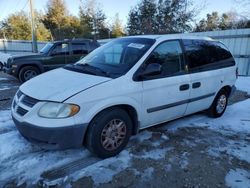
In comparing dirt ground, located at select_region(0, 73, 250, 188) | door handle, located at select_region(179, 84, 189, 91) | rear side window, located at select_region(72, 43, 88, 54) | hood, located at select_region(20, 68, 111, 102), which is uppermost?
rear side window, located at select_region(72, 43, 88, 54)

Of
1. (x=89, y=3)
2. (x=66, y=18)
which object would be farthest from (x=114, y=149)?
(x=66, y=18)

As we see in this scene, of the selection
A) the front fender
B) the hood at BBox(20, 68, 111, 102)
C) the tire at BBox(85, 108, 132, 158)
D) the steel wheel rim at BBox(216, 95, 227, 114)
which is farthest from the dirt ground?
the hood at BBox(20, 68, 111, 102)

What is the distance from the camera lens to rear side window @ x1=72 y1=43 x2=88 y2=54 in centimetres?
945

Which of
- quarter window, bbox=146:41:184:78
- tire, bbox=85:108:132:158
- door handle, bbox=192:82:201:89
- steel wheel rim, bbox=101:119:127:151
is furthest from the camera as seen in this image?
door handle, bbox=192:82:201:89

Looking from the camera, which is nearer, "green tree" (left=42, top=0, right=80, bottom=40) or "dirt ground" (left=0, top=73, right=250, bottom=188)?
"dirt ground" (left=0, top=73, right=250, bottom=188)

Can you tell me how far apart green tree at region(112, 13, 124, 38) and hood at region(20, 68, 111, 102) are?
3125 centimetres

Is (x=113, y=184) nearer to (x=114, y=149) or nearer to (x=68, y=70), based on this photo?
(x=114, y=149)

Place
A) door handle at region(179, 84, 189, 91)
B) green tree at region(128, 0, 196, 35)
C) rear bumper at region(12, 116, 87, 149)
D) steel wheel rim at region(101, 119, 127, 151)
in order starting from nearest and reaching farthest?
rear bumper at region(12, 116, 87, 149), steel wheel rim at region(101, 119, 127, 151), door handle at region(179, 84, 189, 91), green tree at region(128, 0, 196, 35)

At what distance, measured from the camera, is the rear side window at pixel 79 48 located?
945cm

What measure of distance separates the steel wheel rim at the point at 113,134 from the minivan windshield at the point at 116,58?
2.22ft

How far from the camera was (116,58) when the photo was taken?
382 cm

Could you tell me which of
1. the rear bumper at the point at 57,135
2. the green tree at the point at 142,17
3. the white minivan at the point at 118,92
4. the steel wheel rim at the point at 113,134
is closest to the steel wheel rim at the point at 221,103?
the white minivan at the point at 118,92

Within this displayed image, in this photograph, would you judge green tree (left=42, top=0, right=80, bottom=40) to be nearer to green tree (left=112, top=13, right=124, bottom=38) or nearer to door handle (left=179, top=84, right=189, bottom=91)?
A: green tree (left=112, top=13, right=124, bottom=38)

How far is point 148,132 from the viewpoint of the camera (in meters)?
4.29
